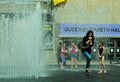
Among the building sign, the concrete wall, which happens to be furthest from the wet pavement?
the concrete wall

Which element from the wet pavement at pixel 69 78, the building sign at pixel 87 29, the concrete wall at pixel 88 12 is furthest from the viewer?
the concrete wall at pixel 88 12

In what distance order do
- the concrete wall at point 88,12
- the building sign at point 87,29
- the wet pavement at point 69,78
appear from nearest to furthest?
the wet pavement at point 69,78, the building sign at point 87,29, the concrete wall at point 88,12

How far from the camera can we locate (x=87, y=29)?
39938 millimetres

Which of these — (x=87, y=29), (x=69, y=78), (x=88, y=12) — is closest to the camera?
(x=69, y=78)

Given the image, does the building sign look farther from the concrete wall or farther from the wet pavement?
the wet pavement

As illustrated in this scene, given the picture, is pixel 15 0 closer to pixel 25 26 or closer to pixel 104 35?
pixel 104 35

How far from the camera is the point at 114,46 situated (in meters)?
40.9

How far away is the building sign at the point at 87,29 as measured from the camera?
130 feet

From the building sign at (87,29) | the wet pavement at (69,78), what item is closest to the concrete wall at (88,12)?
the building sign at (87,29)

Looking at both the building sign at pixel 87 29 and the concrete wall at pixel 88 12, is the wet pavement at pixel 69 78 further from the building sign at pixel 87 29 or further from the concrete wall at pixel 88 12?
the concrete wall at pixel 88 12

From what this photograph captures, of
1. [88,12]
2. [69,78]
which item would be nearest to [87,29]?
[88,12]

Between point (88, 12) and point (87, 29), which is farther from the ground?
point (88, 12)

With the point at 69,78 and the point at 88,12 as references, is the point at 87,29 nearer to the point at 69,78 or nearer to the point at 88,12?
the point at 88,12

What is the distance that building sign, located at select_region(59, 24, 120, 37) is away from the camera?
130ft
